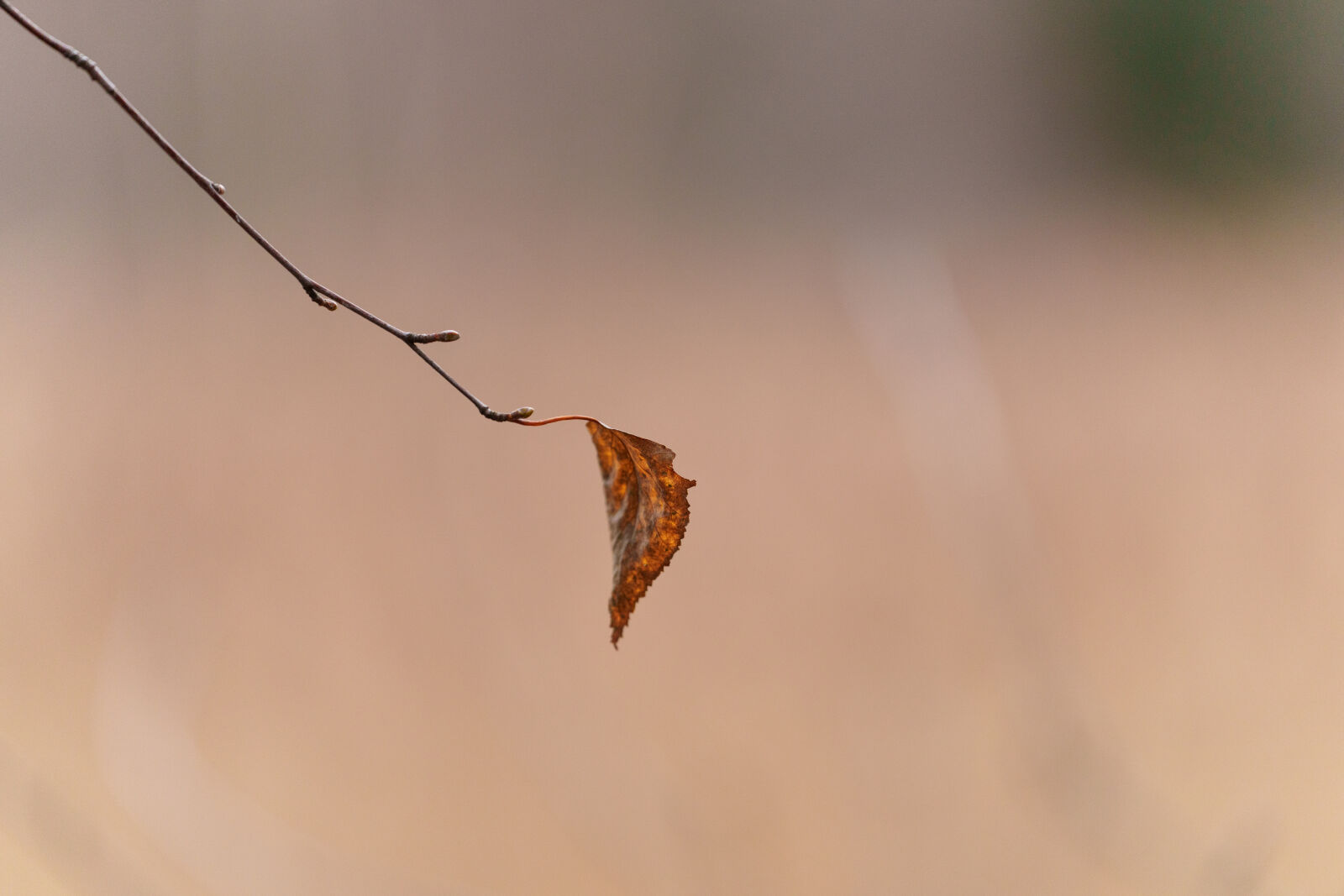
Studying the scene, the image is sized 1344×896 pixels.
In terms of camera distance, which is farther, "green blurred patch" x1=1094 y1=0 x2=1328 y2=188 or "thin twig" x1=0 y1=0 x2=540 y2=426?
"green blurred patch" x1=1094 y1=0 x2=1328 y2=188

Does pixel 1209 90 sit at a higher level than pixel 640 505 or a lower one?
higher

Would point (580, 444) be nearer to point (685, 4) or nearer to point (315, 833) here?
point (315, 833)

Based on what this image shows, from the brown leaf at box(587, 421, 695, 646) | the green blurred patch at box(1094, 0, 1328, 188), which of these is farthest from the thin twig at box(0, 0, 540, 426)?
the green blurred patch at box(1094, 0, 1328, 188)

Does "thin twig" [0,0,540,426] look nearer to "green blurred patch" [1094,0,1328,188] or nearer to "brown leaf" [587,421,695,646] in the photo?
"brown leaf" [587,421,695,646]

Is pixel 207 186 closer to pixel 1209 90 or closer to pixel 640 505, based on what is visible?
pixel 640 505

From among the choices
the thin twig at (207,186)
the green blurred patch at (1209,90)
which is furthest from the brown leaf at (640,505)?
the green blurred patch at (1209,90)

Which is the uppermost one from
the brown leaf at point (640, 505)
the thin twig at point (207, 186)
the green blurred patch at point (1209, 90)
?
the green blurred patch at point (1209, 90)

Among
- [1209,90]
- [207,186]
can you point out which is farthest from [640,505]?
[1209,90]

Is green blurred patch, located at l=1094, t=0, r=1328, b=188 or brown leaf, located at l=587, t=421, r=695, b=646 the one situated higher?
green blurred patch, located at l=1094, t=0, r=1328, b=188

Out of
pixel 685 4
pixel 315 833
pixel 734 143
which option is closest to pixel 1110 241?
pixel 734 143

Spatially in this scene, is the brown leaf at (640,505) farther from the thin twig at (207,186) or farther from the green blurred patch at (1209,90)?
the green blurred patch at (1209,90)
